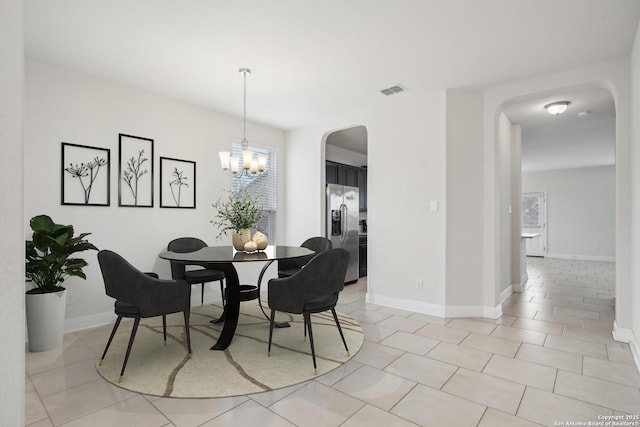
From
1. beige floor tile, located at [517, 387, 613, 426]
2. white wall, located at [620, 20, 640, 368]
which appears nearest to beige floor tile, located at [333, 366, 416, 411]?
beige floor tile, located at [517, 387, 613, 426]

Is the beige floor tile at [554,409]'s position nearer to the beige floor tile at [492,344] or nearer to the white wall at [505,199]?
the beige floor tile at [492,344]

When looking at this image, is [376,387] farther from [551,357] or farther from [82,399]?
[82,399]

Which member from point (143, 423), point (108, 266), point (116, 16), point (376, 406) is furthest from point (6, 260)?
point (116, 16)

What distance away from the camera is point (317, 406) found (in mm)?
2059

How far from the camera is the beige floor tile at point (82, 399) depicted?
1974 mm

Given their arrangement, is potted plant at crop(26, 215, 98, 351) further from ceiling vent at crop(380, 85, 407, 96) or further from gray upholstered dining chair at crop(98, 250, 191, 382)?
ceiling vent at crop(380, 85, 407, 96)

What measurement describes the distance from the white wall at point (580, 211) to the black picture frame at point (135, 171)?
11.0 m

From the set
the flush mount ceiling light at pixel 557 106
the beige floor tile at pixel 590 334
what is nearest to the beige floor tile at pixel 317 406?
the beige floor tile at pixel 590 334

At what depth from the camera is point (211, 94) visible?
13.4ft

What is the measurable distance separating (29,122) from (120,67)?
97cm

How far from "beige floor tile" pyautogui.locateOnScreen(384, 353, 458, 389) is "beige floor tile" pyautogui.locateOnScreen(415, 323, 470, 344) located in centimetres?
56

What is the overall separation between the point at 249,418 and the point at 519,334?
2.77 m

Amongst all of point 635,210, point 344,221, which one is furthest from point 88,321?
point 635,210

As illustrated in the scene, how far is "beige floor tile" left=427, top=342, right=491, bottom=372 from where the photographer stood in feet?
8.68
